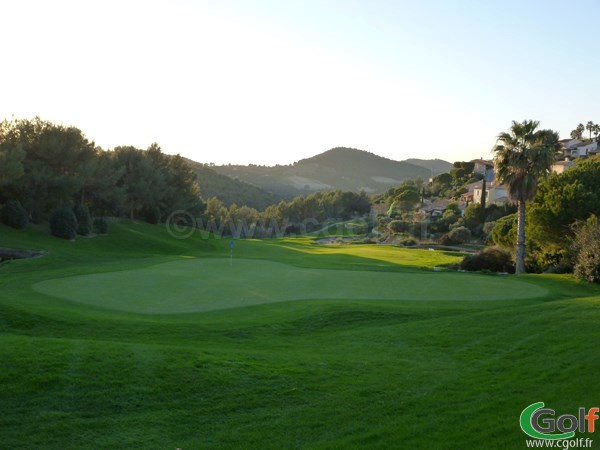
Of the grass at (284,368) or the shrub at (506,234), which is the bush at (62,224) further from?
the shrub at (506,234)

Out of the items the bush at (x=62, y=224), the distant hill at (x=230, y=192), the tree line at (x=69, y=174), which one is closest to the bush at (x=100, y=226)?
the tree line at (x=69, y=174)

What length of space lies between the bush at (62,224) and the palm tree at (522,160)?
104 ft

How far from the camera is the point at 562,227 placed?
31859 millimetres

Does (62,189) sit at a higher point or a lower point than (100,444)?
higher

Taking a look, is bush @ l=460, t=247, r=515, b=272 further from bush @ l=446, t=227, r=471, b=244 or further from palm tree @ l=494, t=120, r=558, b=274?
bush @ l=446, t=227, r=471, b=244

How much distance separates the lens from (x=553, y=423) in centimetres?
727

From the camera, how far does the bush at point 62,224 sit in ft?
142

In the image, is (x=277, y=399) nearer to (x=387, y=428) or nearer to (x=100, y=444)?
(x=387, y=428)

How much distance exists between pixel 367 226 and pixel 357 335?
92.5 metres

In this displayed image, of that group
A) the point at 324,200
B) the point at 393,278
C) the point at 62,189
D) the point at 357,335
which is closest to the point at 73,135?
the point at 62,189

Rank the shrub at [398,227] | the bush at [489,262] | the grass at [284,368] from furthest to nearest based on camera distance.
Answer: the shrub at [398,227], the bush at [489,262], the grass at [284,368]

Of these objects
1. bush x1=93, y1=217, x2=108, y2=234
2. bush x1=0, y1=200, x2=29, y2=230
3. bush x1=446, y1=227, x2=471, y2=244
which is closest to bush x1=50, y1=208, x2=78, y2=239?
bush x1=0, y1=200, x2=29, y2=230

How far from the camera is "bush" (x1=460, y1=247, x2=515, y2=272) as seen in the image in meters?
33.5

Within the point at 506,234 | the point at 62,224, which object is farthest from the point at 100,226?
the point at 506,234
